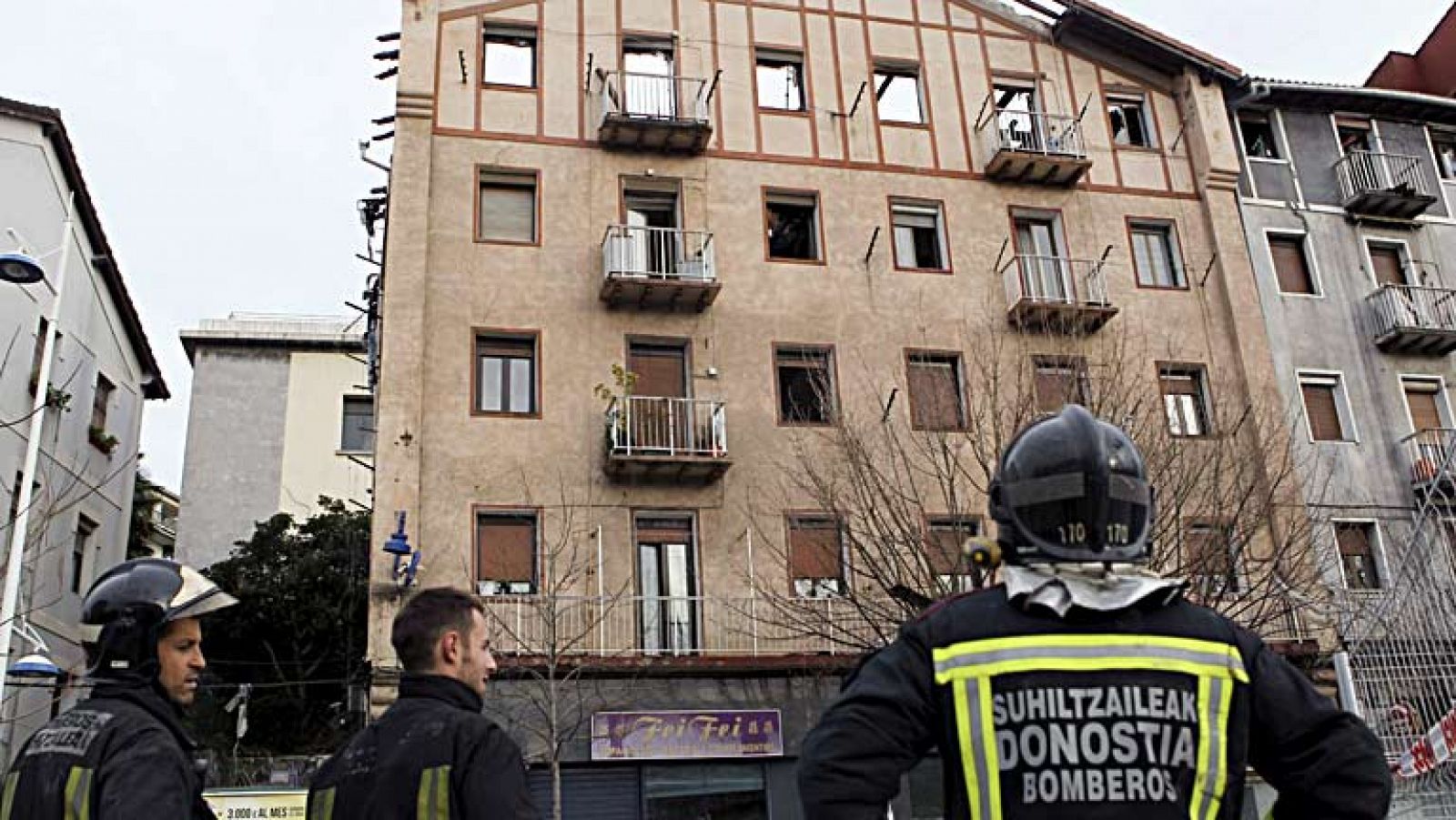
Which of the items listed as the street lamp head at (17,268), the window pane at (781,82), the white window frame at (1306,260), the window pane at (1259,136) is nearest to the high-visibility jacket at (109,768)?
the street lamp head at (17,268)

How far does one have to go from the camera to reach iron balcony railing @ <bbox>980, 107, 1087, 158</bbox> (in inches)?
887

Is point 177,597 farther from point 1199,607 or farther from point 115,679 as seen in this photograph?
point 1199,607

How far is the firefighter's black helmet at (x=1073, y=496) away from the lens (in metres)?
2.53

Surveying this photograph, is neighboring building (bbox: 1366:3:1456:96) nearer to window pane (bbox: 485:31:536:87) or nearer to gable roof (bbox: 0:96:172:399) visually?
window pane (bbox: 485:31:536:87)

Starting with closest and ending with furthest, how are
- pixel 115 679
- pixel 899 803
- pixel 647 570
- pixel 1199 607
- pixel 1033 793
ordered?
pixel 1033 793
pixel 1199 607
pixel 115 679
pixel 899 803
pixel 647 570

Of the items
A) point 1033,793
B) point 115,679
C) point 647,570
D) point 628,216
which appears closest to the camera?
point 1033,793

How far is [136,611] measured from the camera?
3.88m

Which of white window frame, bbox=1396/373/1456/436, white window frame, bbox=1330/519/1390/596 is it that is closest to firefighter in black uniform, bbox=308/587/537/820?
white window frame, bbox=1330/519/1390/596

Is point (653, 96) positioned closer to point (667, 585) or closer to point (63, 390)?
point (667, 585)

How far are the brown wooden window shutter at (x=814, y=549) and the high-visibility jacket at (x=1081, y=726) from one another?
55.0 feet

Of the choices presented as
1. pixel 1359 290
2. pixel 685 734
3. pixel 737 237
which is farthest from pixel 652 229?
pixel 1359 290

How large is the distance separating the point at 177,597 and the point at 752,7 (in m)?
20.7

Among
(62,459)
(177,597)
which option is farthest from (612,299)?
(177,597)

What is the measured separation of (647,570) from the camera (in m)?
19.0
